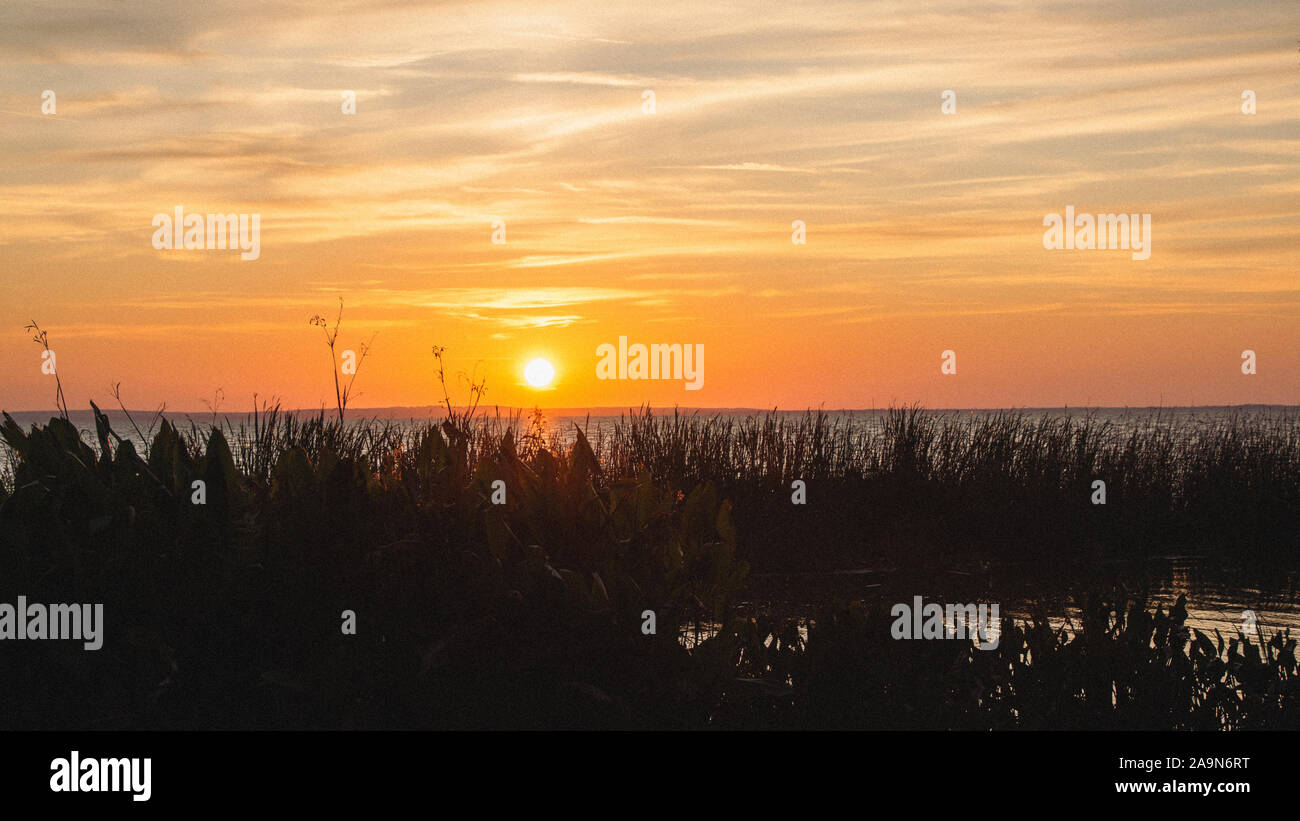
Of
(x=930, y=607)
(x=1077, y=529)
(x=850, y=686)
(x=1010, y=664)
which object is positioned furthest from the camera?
(x=1077, y=529)

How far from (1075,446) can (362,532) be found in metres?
12.7

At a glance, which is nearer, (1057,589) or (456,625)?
(456,625)

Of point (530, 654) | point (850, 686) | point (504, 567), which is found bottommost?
point (850, 686)

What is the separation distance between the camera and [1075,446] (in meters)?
14.9

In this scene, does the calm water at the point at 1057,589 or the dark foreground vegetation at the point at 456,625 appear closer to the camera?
the dark foreground vegetation at the point at 456,625

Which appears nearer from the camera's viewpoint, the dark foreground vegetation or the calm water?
the dark foreground vegetation

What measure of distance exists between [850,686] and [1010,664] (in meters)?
1.37

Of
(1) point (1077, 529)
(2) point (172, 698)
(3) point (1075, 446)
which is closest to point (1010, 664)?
(2) point (172, 698)

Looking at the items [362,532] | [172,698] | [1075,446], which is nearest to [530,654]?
[362,532]

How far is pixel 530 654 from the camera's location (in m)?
4.09
